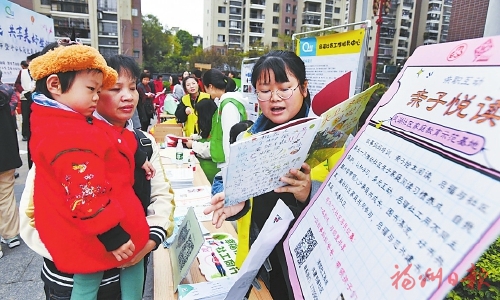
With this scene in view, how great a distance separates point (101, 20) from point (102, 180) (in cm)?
3803

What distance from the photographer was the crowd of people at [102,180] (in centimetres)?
102

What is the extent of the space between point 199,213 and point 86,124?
129cm

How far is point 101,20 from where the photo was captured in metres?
33.1

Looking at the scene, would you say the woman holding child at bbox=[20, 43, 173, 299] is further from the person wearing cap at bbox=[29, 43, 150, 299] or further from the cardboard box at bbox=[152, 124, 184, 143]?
the cardboard box at bbox=[152, 124, 184, 143]

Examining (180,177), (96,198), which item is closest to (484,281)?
(96,198)

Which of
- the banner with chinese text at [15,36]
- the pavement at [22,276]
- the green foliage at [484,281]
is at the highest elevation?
the banner with chinese text at [15,36]

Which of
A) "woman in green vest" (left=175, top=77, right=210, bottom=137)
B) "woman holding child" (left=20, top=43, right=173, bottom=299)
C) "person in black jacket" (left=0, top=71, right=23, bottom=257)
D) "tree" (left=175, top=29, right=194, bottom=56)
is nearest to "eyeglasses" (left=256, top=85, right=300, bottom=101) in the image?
"woman holding child" (left=20, top=43, right=173, bottom=299)

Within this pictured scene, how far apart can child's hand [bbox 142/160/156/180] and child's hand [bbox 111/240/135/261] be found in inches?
12.9

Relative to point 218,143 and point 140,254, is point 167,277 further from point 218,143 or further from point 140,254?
point 218,143

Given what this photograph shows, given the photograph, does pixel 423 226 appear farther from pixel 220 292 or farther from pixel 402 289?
pixel 220 292

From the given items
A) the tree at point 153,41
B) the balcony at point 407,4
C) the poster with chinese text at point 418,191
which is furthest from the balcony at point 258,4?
the poster with chinese text at point 418,191

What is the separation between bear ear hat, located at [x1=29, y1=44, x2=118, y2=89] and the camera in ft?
3.53

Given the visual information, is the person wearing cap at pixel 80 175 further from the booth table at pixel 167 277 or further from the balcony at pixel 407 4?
the balcony at pixel 407 4

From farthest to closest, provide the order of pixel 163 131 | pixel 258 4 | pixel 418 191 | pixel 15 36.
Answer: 1. pixel 258 4
2. pixel 163 131
3. pixel 15 36
4. pixel 418 191
